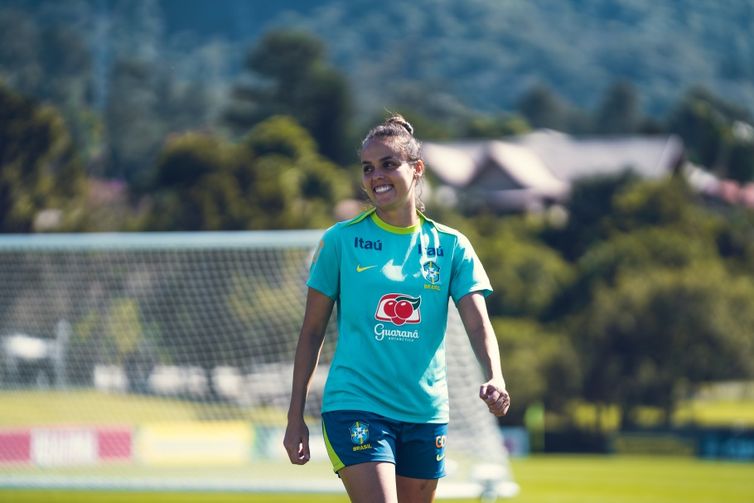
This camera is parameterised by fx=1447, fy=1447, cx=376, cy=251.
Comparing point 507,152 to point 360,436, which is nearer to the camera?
point 360,436

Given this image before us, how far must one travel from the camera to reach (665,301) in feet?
151

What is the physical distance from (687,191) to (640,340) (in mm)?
→ 30404

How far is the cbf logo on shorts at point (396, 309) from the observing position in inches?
237

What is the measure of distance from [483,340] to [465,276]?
30 cm

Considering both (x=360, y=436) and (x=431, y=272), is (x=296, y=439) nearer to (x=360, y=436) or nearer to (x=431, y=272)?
(x=360, y=436)

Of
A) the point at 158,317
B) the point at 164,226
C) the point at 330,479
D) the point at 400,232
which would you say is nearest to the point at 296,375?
the point at 400,232

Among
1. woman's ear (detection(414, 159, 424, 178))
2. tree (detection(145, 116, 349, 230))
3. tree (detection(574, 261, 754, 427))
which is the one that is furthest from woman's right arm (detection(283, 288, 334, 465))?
tree (detection(145, 116, 349, 230))

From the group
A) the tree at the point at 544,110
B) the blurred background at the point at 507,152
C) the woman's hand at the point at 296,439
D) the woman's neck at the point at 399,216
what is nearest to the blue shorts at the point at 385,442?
the woman's hand at the point at 296,439

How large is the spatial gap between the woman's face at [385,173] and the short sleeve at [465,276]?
359mm

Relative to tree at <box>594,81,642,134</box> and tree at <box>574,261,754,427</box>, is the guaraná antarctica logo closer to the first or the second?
tree at <box>574,261,754,427</box>

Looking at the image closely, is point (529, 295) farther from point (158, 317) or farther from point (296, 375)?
point (296, 375)

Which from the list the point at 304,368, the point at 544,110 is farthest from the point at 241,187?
the point at 544,110

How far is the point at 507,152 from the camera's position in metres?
117

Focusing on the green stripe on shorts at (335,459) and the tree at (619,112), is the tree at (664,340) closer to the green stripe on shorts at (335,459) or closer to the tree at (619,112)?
the green stripe on shorts at (335,459)
